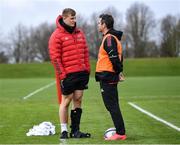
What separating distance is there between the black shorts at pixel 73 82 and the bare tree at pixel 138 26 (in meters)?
84.9

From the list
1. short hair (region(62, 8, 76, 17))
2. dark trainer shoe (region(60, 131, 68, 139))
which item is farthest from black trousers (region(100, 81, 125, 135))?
short hair (region(62, 8, 76, 17))

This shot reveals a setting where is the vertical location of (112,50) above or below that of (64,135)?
above

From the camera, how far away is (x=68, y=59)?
9500 mm

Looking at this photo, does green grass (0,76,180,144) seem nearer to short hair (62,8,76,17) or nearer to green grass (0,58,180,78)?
short hair (62,8,76,17)

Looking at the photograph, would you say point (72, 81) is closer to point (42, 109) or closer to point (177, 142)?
point (177, 142)

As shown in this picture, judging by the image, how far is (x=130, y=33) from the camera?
9838 centimetres

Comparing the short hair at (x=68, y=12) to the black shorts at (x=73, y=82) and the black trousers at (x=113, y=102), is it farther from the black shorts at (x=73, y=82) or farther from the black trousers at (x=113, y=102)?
the black trousers at (x=113, y=102)

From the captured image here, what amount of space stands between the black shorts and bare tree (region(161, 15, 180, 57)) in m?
77.4

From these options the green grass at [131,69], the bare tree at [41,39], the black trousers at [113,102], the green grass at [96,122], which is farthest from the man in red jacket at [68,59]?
the bare tree at [41,39]

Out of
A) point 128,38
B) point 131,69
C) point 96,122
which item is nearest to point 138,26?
point 128,38

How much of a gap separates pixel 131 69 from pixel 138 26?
3794 centimetres

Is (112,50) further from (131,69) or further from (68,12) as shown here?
(131,69)

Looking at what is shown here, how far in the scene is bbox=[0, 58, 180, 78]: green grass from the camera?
6044cm

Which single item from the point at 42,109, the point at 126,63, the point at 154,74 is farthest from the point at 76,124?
the point at 126,63
